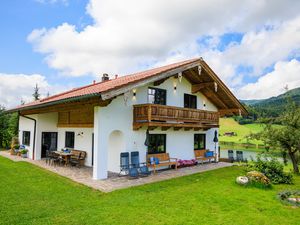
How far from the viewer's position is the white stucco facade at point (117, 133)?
10.3 metres

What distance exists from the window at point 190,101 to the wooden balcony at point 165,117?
47.9 inches

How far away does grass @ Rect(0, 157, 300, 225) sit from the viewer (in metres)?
6.11

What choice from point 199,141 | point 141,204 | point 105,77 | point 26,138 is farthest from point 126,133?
point 26,138

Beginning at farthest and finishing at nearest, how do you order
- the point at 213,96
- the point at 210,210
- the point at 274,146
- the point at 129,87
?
the point at 213,96, the point at 274,146, the point at 129,87, the point at 210,210

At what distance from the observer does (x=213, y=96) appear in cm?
1666

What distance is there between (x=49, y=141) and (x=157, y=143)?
7.37m

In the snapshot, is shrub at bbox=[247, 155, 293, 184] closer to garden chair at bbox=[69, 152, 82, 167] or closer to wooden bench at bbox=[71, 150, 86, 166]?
wooden bench at bbox=[71, 150, 86, 166]

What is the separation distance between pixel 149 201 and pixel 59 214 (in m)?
2.58

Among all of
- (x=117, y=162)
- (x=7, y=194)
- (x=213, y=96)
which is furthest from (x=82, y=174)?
(x=213, y=96)

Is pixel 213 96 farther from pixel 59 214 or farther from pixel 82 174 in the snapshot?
pixel 59 214

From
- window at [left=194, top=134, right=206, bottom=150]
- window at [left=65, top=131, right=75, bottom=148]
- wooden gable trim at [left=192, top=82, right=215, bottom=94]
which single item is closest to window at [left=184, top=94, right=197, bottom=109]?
wooden gable trim at [left=192, top=82, right=215, bottom=94]

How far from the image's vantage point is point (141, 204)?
720cm

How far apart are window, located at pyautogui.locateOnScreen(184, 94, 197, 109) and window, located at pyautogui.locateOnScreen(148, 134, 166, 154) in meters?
2.87

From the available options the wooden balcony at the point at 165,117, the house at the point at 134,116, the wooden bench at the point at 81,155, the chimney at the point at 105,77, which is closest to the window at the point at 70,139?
the house at the point at 134,116
